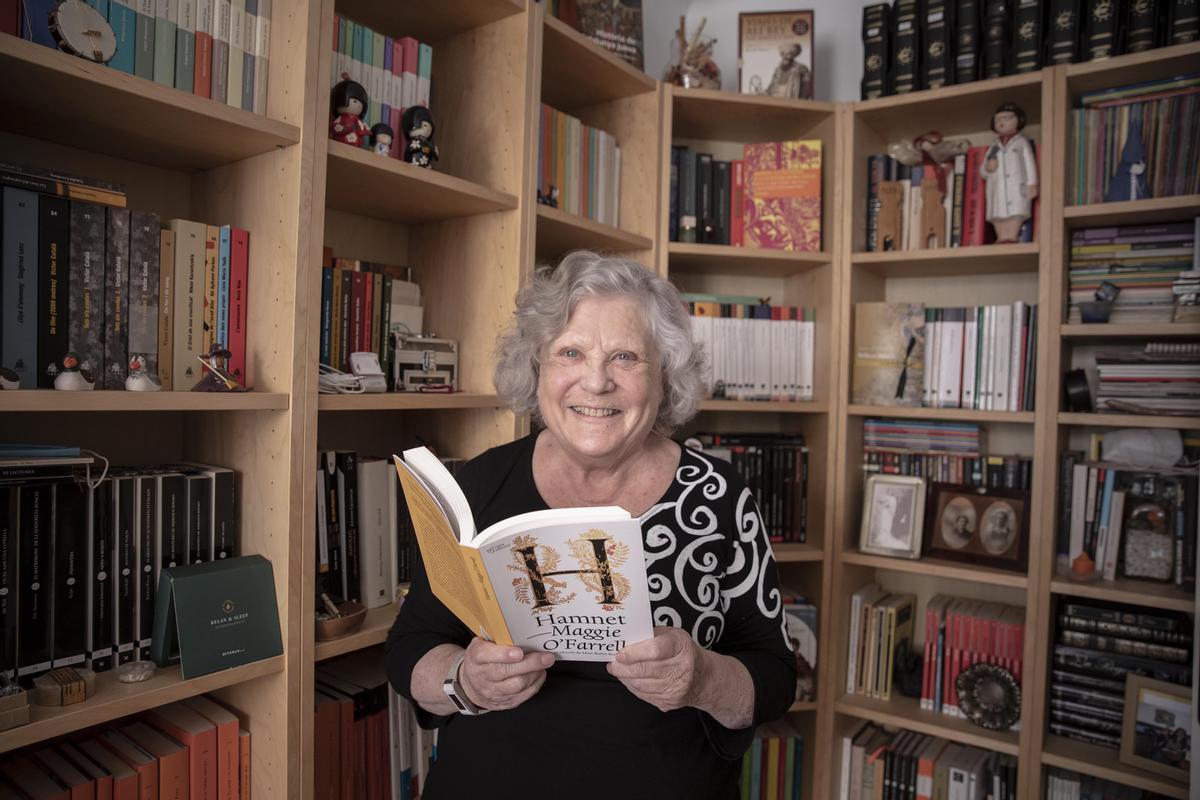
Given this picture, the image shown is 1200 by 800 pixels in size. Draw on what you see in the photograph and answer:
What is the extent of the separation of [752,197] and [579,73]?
69 cm

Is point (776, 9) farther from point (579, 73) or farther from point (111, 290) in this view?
point (111, 290)

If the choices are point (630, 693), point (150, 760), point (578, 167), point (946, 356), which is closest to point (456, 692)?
point (630, 693)

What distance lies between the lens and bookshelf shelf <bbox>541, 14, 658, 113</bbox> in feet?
6.32

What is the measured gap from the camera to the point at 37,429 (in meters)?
1.33

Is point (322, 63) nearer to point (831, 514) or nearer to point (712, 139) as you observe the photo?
point (712, 139)

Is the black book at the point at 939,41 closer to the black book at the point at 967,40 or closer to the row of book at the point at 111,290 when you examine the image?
the black book at the point at 967,40

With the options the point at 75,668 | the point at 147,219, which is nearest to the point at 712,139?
the point at 147,219

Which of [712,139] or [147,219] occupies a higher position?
[712,139]

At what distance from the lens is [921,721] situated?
86.9 inches

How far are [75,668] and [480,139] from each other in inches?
54.3

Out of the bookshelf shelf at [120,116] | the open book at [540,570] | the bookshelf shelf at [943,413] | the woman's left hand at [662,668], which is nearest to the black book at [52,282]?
the bookshelf shelf at [120,116]

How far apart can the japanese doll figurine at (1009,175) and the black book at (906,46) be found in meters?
0.27

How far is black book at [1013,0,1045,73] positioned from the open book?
203 centimetres

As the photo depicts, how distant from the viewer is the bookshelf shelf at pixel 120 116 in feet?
3.42
